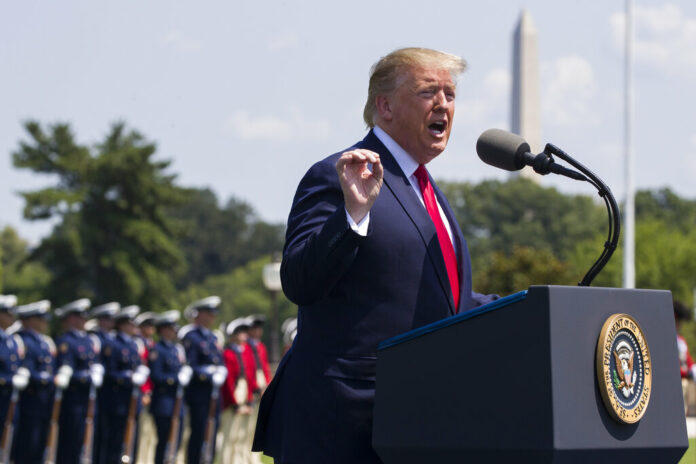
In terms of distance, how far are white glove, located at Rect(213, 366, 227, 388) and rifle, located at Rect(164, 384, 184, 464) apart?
70 centimetres

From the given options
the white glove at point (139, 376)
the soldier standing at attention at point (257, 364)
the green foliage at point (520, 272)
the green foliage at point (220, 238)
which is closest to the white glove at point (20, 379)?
the white glove at point (139, 376)

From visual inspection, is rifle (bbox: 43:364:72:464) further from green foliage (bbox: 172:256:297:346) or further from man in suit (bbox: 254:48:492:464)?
green foliage (bbox: 172:256:297:346)

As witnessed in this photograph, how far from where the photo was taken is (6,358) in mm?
13359

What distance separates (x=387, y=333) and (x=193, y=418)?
12118 millimetres

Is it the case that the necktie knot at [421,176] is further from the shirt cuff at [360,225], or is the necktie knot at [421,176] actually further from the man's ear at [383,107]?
the shirt cuff at [360,225]

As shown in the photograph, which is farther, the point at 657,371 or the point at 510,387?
the point at 657,371

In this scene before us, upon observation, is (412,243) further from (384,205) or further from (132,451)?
(132,451)

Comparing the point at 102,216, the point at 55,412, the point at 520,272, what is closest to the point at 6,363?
the point at 55,412

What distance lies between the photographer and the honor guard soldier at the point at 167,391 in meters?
15.0

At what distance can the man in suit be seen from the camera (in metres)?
2.92

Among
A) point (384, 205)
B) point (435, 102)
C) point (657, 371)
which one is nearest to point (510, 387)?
point (657, 371)

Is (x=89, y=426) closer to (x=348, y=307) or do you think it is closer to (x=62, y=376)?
(x=62, y=376)

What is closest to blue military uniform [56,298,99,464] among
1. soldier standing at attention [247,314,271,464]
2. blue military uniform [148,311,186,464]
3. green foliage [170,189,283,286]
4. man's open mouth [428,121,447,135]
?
blue military uniform [148,311,186,464]

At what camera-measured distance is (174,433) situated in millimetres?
15109
